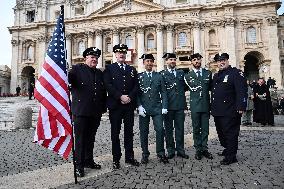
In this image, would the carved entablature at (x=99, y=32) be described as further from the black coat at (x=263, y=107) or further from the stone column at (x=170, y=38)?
the black coat at (x=263, y=107)


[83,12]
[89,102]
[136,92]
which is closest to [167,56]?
[136,92]

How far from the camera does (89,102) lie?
5148mm

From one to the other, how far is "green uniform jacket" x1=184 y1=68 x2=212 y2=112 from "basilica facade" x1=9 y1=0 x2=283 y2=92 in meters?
30.1

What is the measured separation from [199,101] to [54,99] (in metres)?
3.31

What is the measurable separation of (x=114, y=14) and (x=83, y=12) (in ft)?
22.2

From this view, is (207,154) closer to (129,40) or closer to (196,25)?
(196,25)

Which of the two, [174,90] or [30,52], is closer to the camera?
[174,90]

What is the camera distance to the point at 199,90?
6.37 meters

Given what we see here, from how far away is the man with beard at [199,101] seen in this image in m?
6.24

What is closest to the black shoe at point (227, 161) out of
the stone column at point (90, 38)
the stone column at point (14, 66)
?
the stone column at point (90, 38)

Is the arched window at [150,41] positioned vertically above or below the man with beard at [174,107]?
above

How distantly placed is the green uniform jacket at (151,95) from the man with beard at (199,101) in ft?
2.63

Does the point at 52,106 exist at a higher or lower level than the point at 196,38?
lower

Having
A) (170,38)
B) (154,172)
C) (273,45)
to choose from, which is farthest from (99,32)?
(154,172)
